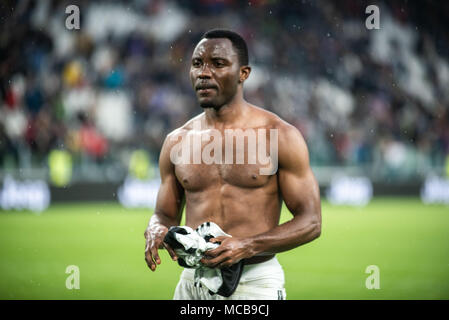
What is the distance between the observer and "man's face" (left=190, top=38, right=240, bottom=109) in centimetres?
348

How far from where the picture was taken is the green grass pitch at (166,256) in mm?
6941

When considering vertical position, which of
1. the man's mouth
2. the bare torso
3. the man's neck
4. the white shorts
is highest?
the man's mouth

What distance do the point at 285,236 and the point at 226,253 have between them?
0.39 metres

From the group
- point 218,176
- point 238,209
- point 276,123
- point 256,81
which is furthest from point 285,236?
point 256,81

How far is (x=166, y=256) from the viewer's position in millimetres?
9328

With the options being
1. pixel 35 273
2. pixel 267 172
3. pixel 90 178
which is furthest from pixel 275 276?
pixel 90 178

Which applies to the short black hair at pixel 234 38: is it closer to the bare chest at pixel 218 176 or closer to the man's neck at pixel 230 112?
the man's neck at pixel 230 112

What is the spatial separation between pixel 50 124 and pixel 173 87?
3940 millimetres

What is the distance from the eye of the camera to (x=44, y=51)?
1609cm

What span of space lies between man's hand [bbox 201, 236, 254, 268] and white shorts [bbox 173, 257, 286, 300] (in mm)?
322

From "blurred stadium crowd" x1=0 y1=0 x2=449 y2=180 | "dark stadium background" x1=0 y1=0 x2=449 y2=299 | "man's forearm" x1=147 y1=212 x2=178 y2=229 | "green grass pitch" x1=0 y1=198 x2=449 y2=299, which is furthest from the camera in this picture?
"blurred stadium crowd" x1=0 y1=0 x2=449 y2=180

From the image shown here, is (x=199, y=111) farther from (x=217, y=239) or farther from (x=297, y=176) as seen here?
(x=217, y=239)
